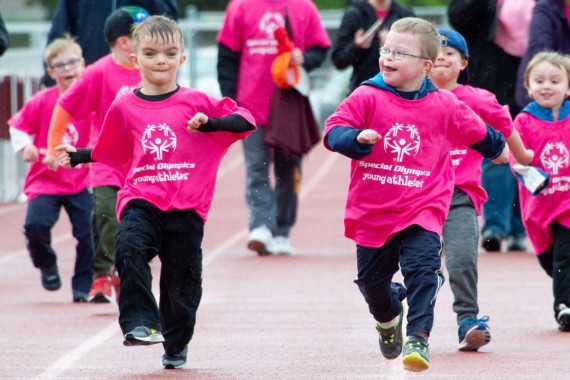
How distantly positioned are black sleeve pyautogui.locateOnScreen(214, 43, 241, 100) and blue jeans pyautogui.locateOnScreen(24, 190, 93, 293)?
8.90 ft

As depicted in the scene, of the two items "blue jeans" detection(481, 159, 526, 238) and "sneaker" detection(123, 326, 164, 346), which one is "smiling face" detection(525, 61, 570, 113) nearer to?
"sneaker" detection(123, 326, 164, 346)

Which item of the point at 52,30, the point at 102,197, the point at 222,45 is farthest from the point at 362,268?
the point at 222,45

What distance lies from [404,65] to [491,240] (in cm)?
630

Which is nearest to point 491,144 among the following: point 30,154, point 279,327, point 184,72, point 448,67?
point 448,67

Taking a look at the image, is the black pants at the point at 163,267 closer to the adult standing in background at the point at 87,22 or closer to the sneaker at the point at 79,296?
the sneaker at the point at 79,296

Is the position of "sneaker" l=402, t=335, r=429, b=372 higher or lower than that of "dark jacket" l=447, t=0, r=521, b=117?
higher

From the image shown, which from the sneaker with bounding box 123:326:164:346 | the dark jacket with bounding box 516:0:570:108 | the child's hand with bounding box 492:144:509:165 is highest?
the child's hand with bounding box 492:144:509:165

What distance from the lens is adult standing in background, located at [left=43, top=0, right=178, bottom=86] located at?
11.0 m

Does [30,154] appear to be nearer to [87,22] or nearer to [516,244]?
[87,22]

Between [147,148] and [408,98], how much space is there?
1325 mm

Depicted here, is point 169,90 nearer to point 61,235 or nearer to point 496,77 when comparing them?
point 496,77

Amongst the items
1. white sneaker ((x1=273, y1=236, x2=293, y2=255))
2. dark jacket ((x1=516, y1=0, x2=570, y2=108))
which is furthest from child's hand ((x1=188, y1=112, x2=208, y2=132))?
white sneaker ((x1=273, y1=236, x2=293, y2=255))

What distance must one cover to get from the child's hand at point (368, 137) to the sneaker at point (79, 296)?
4.46 meters

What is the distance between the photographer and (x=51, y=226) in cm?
1039
